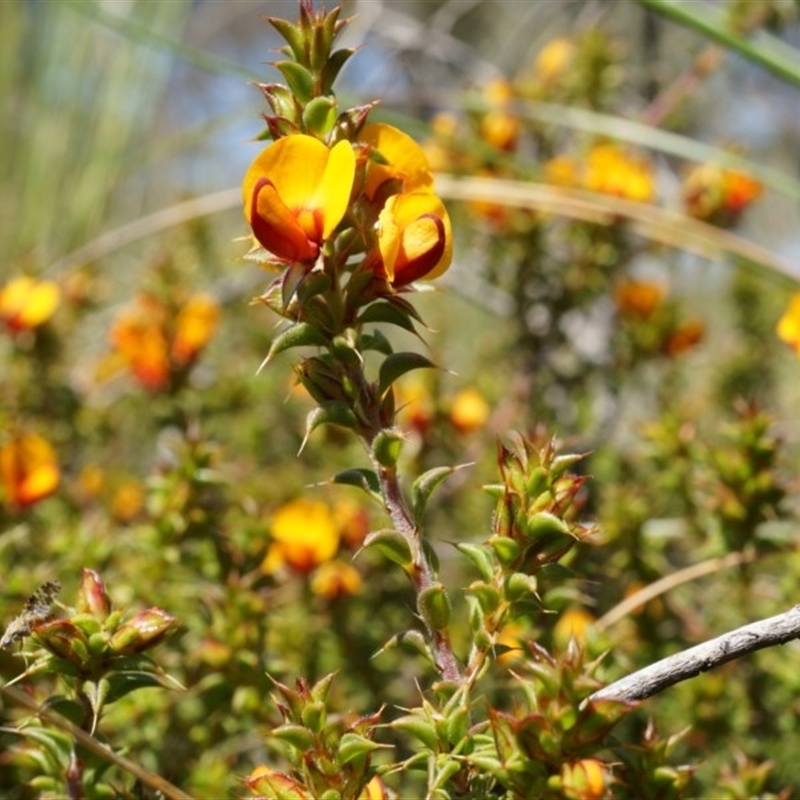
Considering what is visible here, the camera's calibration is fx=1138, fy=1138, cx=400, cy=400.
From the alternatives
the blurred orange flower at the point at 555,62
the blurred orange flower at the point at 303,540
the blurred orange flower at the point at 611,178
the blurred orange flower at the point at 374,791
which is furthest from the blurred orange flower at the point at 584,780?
the blurred orange flower at the point at 555,62

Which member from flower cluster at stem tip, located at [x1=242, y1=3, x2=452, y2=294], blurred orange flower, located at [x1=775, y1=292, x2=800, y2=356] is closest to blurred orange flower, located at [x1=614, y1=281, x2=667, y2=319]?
blurred orange flower, located at [x1=775, y1=292, x2=800, y2=356]

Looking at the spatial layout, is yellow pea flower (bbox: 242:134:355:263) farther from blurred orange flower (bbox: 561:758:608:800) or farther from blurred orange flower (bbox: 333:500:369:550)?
blurred orange flower (bbox: 333:500:369:550)

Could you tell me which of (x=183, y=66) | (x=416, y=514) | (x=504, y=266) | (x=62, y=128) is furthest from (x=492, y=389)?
(x=183, y=66)

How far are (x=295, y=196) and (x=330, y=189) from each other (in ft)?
0.07

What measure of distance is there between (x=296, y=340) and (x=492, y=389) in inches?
56.3

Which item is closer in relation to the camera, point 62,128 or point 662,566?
point 662,566

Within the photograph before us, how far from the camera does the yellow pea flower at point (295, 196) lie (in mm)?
630

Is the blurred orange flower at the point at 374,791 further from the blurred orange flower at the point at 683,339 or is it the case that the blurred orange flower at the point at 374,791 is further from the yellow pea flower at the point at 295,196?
the blurred orange flower at the point at 683,339

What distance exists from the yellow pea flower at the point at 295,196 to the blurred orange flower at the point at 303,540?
2.44 feet

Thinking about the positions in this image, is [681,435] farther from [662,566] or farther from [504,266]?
[504,266]

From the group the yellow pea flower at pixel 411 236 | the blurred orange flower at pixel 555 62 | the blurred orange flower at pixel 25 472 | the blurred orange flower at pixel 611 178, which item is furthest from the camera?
the blurred orange flower at pixel 555 62

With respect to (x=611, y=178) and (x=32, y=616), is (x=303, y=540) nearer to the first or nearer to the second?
(x=32, y=616)

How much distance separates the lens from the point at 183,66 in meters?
4.58

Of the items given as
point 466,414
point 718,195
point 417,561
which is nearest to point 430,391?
point 466,414
